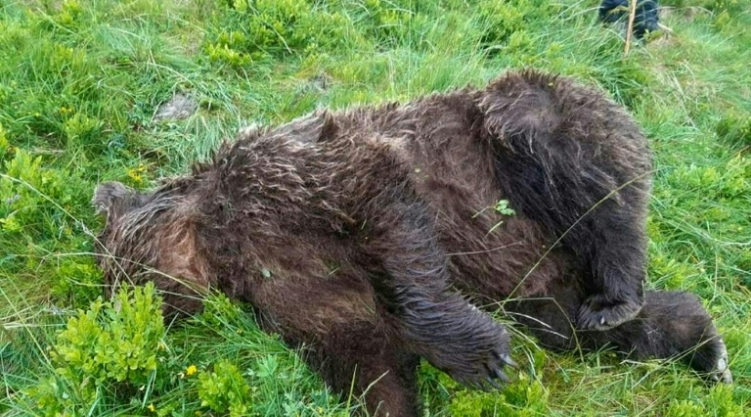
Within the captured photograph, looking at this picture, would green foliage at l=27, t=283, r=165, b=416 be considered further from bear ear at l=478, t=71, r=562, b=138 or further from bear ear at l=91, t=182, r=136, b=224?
bear ear at l=478, t=71, r=562, b=138

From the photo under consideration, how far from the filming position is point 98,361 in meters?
2.53

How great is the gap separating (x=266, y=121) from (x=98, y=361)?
252 cm

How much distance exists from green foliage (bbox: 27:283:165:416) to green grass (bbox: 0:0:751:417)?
1 centimetres

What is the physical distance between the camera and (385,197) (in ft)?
10.1

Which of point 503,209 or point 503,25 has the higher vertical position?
point 503,209

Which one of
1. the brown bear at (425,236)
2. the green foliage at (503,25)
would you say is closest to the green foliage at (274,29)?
the green foliage at (503,25)

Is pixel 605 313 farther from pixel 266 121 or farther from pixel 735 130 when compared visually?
pixel 735 130

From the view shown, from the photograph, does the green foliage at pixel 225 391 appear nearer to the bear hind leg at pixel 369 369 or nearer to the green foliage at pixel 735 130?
the bear hind leg at pixel 369 369

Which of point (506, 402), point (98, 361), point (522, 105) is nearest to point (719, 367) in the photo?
point (506, 402)

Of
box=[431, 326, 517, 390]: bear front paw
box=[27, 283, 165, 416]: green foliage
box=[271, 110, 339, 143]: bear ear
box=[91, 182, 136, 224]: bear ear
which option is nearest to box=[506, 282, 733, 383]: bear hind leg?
box=[431, 326, 517, 390]: bear front paw

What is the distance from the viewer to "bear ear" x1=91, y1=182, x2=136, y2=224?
3463 mm

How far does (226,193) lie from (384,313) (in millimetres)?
979

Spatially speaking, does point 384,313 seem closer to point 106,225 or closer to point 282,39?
point 106,225

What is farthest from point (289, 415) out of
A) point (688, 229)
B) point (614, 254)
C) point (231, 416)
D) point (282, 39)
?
point (282, 39)
